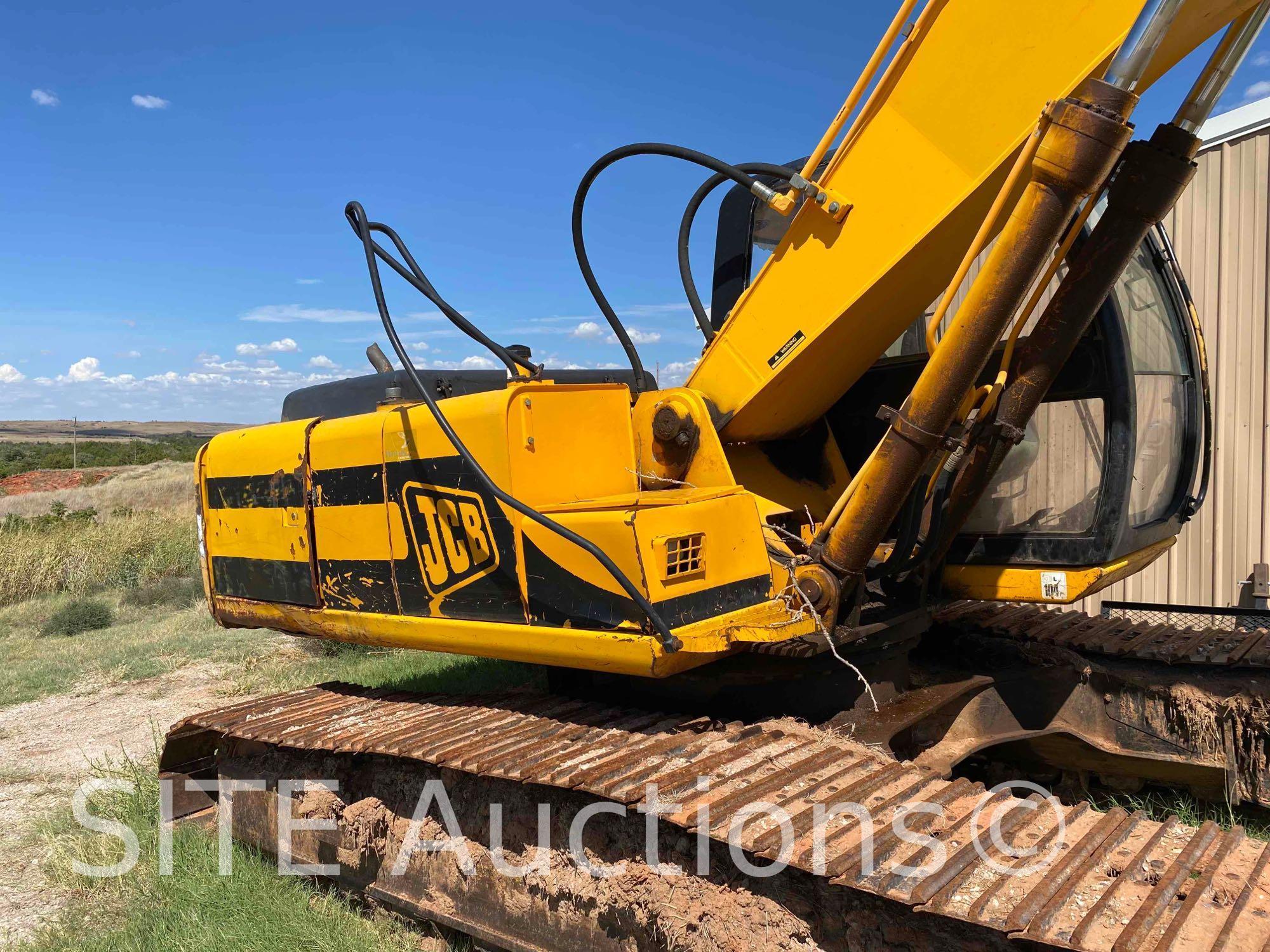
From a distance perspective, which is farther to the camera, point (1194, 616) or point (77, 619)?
point (77, 619)

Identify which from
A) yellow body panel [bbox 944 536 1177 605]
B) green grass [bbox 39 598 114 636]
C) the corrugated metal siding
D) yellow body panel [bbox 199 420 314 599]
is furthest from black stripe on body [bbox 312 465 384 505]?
green grass [bbox 39 598 114 636]

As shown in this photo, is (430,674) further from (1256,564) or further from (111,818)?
(1256,564)

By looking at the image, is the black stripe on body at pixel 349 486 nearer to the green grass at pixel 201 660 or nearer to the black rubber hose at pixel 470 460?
the black rubber hose at pixel 470 460

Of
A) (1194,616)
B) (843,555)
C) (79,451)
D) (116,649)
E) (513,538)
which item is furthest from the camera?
(79,451)

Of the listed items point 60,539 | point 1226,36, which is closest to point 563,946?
point 1226,36

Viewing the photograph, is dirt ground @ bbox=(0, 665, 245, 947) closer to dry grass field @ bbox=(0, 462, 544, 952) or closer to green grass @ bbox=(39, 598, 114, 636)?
dry grass field @ bbox=(0, 462, 544, 952)

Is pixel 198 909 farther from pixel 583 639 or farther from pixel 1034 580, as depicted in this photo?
pixel 1034 580

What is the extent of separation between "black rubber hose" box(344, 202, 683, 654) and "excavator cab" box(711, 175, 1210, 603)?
127 centimetres

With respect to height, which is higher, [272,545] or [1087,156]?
[1087,156]

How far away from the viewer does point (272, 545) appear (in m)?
4.20

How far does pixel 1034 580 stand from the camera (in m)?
3.21

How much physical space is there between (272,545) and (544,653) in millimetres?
1742

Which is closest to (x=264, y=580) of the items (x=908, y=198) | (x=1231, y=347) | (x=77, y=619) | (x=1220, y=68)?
(x=908, y=198)

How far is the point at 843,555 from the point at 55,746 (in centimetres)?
559
